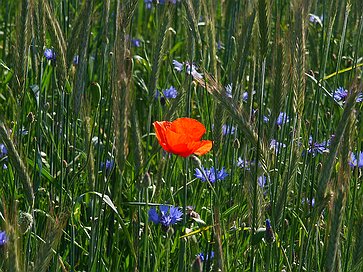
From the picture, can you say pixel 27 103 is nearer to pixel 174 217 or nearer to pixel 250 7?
pixel 174 217

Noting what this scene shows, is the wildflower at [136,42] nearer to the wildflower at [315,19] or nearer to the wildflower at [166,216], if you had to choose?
the wildflower at [315,19]

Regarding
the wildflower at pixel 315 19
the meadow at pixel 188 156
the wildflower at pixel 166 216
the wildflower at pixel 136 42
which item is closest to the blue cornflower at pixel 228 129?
the meadow at pixel 188 156

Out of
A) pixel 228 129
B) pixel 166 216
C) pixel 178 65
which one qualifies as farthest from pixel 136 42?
pixel 166 216

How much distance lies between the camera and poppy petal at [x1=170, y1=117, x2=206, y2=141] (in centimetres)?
157

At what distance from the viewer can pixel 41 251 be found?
1098 millimetres

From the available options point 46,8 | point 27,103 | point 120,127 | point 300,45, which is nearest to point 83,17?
point 46,8

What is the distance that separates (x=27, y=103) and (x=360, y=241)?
1.45 metres

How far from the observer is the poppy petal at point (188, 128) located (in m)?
1.57

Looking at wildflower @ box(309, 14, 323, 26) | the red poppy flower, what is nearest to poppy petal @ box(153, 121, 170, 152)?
the red poppy flower

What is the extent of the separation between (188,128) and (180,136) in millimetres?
56

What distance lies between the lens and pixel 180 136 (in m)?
1.53

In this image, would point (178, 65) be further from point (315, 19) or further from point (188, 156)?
point (188, 156)

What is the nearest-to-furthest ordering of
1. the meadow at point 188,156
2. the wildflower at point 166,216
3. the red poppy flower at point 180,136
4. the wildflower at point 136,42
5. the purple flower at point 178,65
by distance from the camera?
the meadow at point 188,156
the red poppy flower at point 180,136
the wildflower at point 166,216
the purple flower at point 178,65
the wildflower at point 136,42

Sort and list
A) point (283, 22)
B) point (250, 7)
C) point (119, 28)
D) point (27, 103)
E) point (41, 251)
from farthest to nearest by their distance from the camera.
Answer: point (283, 22) → point (27, 103) → point (250, 7) → point (119, 28) → point (41, 251)
